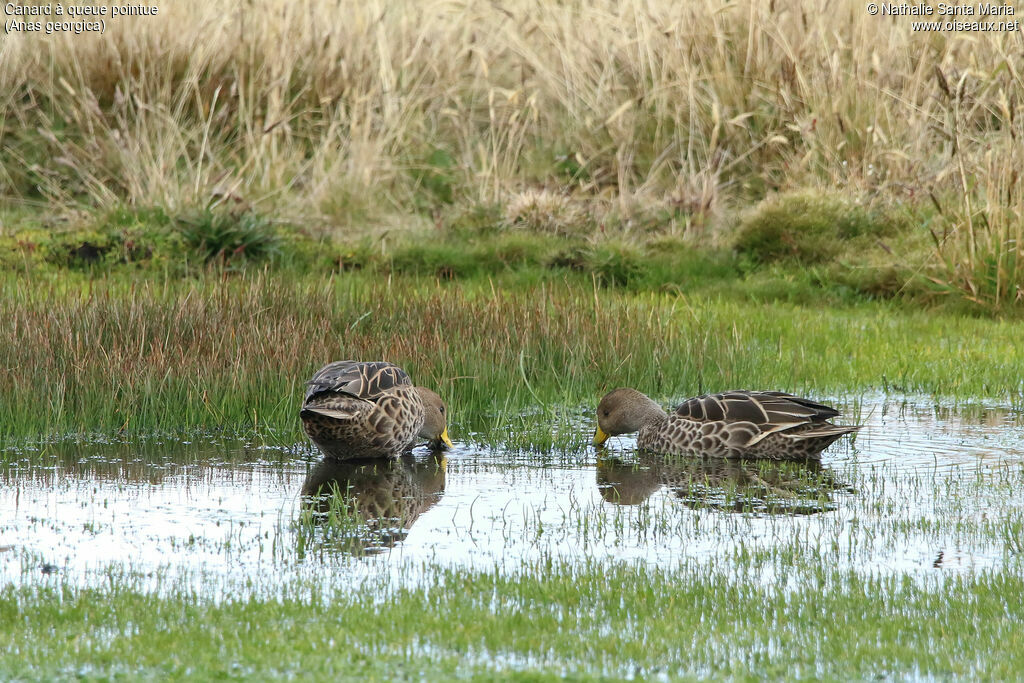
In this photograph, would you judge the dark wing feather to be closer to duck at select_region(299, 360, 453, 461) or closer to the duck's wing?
duck at select_region(299, 360, 453, 461)

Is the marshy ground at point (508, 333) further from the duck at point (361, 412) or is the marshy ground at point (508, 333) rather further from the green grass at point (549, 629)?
the duck at point (361, 412)

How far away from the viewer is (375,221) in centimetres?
1658

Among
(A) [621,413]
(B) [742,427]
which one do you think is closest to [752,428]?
(B) [742,427]

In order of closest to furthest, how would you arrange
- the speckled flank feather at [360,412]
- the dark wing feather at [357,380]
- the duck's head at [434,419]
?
the speckled flank feather at [360,412] → the dark wing feather at [357,380] → the duck's head at [434,419]

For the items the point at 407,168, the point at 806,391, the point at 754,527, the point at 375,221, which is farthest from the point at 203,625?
the point at 407,168

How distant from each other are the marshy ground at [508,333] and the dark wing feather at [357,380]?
0.46 metres

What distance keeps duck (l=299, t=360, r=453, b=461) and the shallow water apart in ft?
0.49

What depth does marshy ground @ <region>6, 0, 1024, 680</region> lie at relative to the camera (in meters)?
4.90

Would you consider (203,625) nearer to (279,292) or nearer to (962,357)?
(279,292)

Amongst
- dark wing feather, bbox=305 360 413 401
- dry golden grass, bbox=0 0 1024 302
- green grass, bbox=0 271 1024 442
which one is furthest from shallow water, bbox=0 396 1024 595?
dry golden grass, bbox=0 0 1024 302

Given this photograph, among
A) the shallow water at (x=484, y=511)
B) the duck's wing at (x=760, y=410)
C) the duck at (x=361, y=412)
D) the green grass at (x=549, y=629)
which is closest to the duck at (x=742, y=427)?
the duck's wing at (x=760, y=410)

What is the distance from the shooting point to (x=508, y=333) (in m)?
10.1

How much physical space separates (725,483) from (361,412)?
A: 2039 mm

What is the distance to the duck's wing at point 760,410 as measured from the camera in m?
7.91
